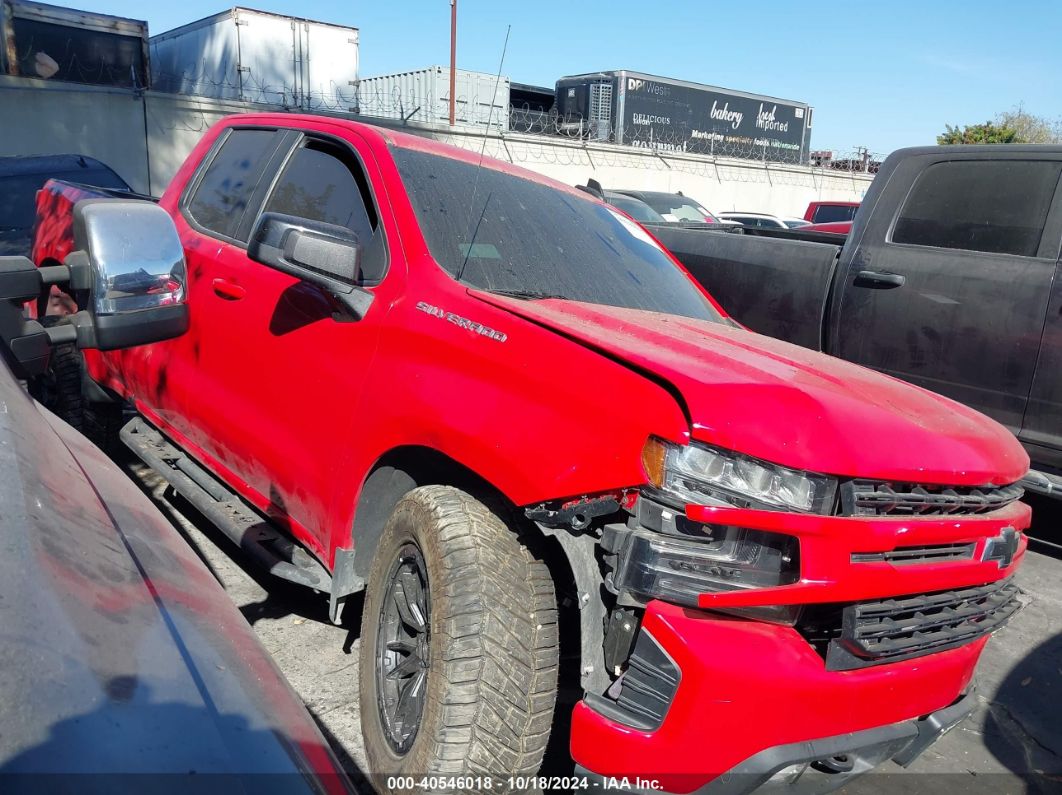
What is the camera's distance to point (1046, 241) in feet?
15.2

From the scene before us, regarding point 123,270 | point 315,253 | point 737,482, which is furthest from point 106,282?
point 737,482

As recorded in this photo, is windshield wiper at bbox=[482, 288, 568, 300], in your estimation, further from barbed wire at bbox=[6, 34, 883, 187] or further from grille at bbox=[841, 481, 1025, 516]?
barbed wire at bbox=[6, 34, 883, 187]

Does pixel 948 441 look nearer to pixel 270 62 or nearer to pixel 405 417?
pixel 405 417

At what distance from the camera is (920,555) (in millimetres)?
2082

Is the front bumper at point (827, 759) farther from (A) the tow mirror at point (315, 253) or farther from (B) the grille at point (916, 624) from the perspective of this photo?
(A) the tow mirror at point (315, 253)

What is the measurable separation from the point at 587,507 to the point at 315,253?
122 centimetres

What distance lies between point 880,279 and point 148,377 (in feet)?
13.2

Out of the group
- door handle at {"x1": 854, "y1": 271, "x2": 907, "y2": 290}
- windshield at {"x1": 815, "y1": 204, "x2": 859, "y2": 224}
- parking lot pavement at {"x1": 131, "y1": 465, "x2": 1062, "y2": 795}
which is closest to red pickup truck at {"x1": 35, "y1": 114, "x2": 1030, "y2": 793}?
parking lot pavement at {"x1": 131, "y1": 465, "x2": 1062, "y2": 795}

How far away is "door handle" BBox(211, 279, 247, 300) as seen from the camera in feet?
11.2

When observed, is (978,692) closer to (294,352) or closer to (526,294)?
(526,294)

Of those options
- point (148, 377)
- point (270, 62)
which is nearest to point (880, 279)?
point (148, 377)

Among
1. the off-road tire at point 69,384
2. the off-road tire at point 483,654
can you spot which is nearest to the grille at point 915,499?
the off-road tire at point 483,654

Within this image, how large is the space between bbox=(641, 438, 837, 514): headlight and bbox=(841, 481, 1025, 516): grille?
0.20 ft

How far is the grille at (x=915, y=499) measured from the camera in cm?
195
